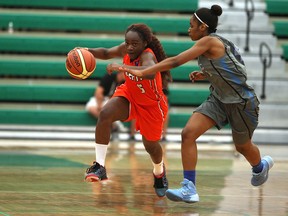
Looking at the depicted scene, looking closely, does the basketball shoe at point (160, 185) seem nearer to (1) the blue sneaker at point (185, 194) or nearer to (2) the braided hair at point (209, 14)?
(1) the blue sneaker at point (185, 194)

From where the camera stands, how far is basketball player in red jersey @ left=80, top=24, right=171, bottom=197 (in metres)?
7.96

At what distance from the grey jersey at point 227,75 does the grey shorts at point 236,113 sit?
2.6 inches

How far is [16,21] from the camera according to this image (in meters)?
17.3

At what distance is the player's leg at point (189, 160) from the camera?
7.13 m

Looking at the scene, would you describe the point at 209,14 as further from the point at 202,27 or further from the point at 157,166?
the point at 157,166

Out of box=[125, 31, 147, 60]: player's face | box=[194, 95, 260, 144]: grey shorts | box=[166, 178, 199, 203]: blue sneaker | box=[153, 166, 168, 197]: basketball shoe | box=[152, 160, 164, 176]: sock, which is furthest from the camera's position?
box=[152, 160, 164, 176]: sock

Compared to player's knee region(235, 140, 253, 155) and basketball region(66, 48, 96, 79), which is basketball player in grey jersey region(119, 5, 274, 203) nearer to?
player's knee region(235, 140, 253, 155)

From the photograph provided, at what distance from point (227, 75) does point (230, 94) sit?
0.20 m

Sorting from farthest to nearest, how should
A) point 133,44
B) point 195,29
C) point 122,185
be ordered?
point 122,185, point 133,44, point 195,29

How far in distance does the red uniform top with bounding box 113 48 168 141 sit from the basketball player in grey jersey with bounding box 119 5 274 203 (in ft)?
2.05

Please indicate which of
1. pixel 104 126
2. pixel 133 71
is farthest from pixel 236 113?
pixel 104 126

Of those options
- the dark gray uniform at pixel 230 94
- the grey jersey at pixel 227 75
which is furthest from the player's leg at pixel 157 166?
the grey jersey at pixel 227 75

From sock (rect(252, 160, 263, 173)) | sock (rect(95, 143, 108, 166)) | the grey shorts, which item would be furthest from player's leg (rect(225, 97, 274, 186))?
sock (rect(95, 143, 108, 166))

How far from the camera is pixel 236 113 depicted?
752 centimetres
